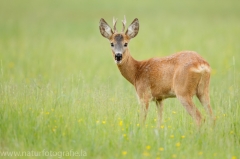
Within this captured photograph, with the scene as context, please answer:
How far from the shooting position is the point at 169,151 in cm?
704

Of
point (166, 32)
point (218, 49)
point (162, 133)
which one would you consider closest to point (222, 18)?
point (166, 32)

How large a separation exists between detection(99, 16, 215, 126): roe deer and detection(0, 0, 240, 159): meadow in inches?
10.1

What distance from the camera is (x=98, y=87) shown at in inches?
448

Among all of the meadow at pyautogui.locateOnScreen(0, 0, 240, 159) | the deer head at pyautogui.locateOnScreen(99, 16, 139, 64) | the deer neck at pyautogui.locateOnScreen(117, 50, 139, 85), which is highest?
the deer head at pyautogui.locateOnScreen(99, 16, 139, 64)

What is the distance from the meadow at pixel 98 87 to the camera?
7.25m

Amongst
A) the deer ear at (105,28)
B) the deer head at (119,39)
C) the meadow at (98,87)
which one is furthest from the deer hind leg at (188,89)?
the deer ear at (105,28)

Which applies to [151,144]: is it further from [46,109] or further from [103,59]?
[103,59]

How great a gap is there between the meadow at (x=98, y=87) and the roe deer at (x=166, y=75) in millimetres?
256

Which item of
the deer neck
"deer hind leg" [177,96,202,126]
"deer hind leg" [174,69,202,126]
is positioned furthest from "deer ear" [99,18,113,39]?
"deer hind leg" [177,96,202,126]

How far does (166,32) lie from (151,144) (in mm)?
17637

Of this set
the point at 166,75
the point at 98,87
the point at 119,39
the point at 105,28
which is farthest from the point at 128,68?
the point at 98,87

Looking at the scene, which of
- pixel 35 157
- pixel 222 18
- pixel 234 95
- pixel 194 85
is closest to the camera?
pixel 35 157

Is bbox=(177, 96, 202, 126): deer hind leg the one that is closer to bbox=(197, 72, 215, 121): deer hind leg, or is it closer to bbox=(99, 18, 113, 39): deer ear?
bbox=(197, 72, 215, 121): deer hind leg

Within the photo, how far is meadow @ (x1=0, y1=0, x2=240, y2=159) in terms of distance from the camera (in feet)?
23.8
